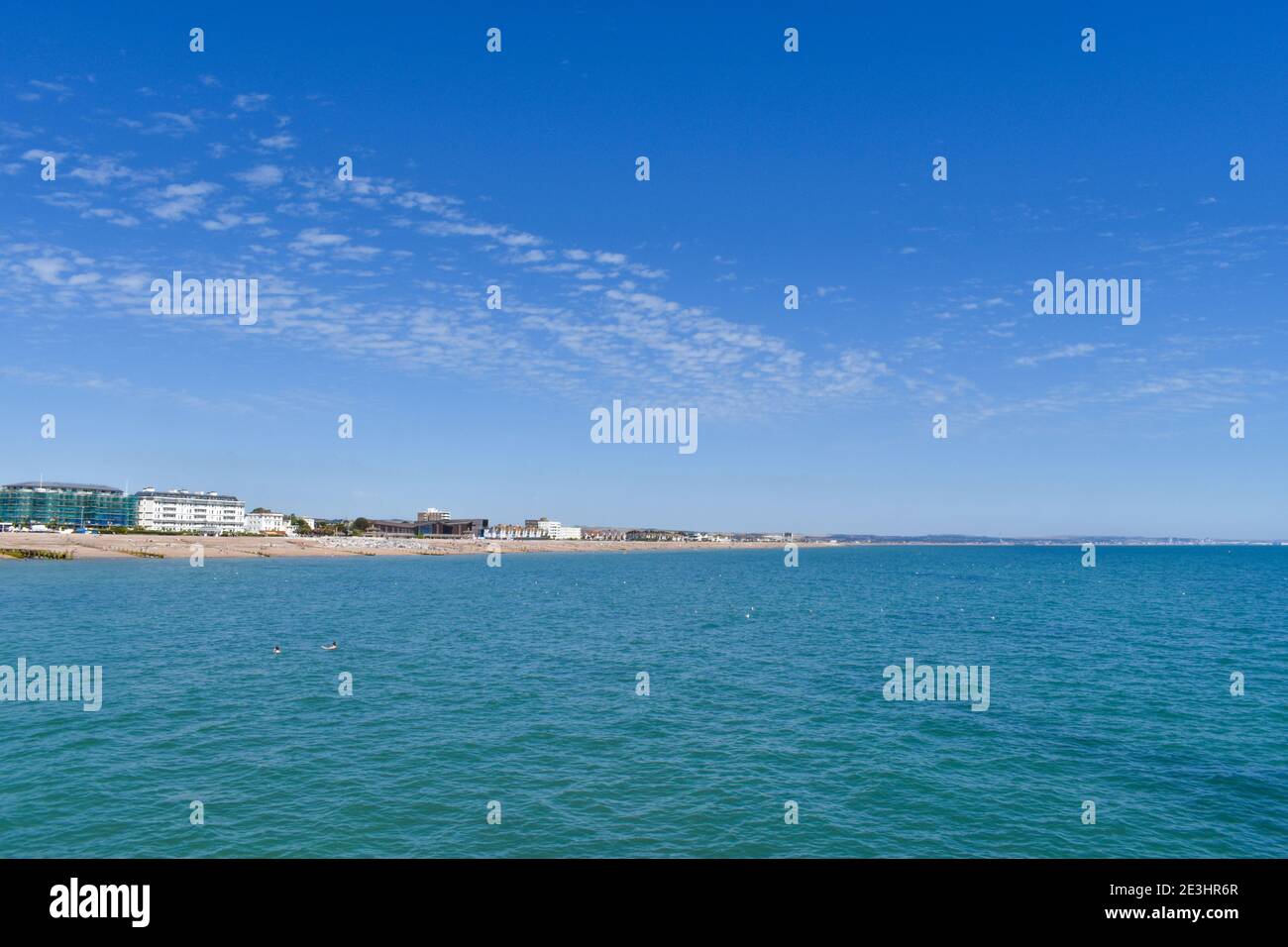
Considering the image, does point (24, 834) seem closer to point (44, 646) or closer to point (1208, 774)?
point (44, 646)

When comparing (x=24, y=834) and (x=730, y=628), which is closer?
(x=24, y=834)

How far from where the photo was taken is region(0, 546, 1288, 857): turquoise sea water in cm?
2564

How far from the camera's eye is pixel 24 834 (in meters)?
24.8

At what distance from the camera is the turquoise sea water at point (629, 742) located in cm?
2564

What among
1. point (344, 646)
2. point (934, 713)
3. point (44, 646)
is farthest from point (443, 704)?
point (44, 646)

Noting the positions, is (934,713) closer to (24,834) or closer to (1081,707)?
(1081,707)

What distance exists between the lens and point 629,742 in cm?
3581
